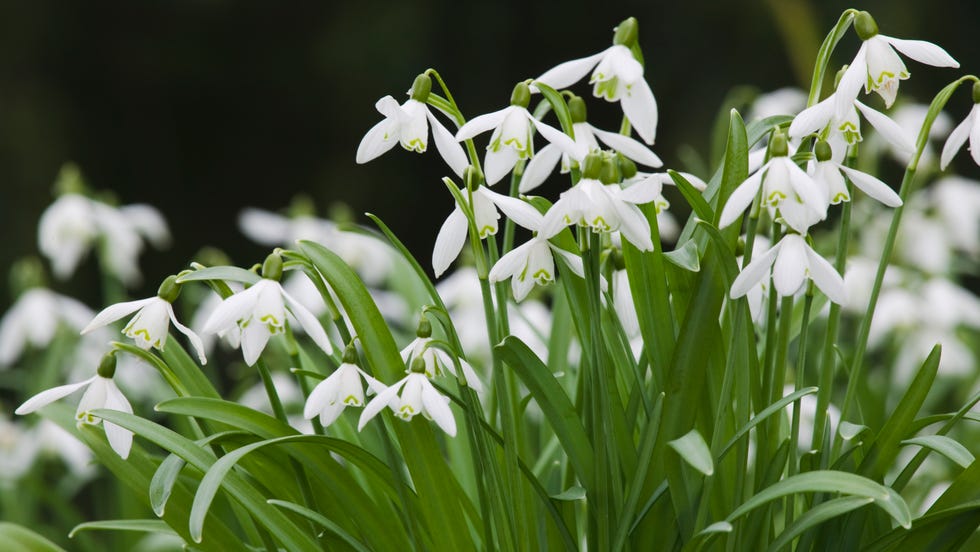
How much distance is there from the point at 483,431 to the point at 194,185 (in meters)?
4.58

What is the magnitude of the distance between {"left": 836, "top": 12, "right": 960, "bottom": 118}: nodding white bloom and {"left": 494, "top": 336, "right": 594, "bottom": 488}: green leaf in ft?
1.14

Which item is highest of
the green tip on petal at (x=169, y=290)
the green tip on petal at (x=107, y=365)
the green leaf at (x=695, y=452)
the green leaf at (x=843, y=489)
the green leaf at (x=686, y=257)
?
the green tip on petal at (x=169, y=290)

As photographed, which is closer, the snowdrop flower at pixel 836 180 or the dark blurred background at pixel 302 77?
the snowdrop flower at pixel 836 180

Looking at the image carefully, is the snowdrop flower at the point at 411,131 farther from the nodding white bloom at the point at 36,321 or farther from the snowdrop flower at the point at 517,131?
the nodding white bloom at the point at 36,321

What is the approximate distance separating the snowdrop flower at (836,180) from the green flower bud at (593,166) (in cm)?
19

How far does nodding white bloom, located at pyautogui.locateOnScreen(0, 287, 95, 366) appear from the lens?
2.30m

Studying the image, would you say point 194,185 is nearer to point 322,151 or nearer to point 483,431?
point 322,151

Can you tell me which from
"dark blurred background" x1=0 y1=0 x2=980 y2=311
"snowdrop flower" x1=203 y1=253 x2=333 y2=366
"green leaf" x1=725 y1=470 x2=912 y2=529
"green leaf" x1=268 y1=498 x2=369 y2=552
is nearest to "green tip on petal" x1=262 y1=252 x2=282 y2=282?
"snowdrop flower" x1=203 y1=253 x2=333 y2=366

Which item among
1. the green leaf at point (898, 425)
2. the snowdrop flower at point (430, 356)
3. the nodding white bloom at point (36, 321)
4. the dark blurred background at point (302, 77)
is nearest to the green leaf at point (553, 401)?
the snowdrop flower at point (430, 356)

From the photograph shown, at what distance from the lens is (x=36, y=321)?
2.30 metres

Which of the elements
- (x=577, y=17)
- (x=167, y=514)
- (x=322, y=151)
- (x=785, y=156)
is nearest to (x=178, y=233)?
(x=322, y=151)

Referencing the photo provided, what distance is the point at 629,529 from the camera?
3.24 ft

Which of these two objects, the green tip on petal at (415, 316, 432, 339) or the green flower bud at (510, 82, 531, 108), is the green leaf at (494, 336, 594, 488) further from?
the green flower bud at (510, 82, 531, 108)

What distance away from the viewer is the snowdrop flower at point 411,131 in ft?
3.02
